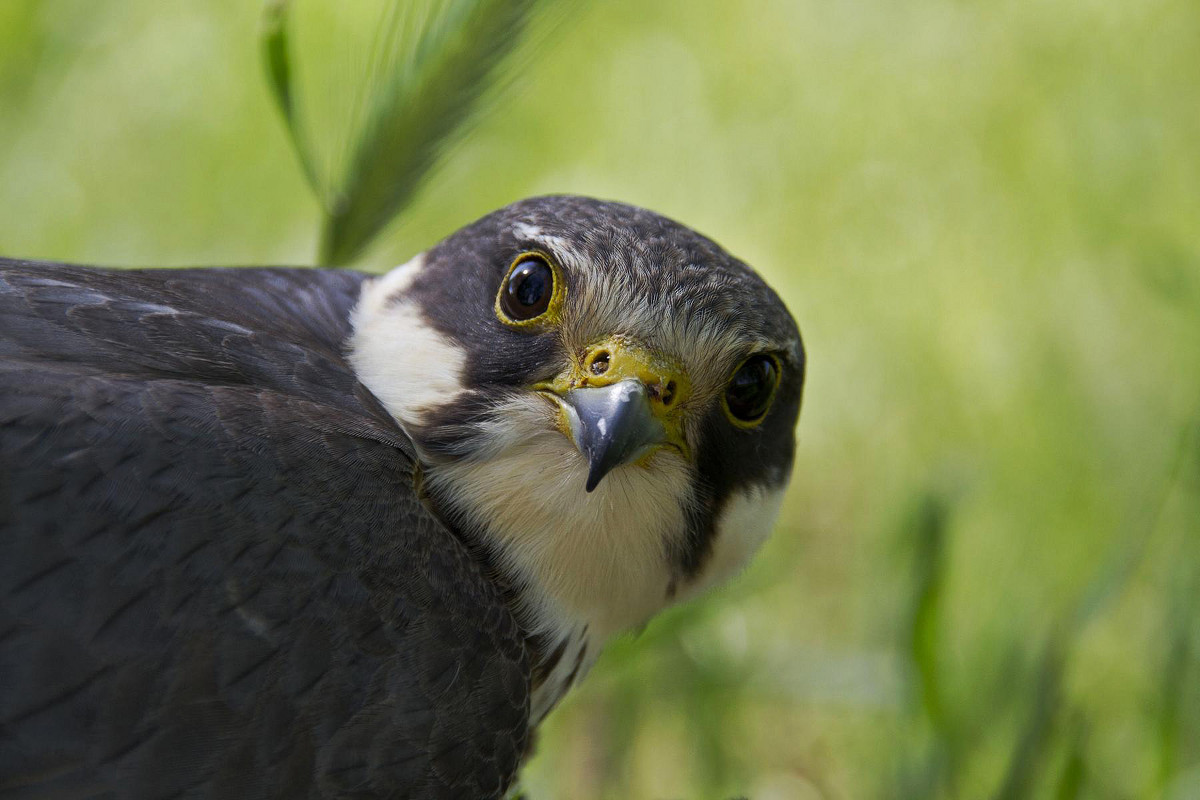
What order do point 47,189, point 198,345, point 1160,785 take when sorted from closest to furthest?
point 198,345 < point 1160,785 < point 47,189

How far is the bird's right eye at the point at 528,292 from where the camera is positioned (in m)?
2.47

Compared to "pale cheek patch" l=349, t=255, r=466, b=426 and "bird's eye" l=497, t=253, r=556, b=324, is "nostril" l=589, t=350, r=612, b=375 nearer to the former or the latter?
"bird's eye" l=497, t=253, r=556, b=324

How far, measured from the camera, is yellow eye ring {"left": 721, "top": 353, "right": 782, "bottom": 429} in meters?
2.55

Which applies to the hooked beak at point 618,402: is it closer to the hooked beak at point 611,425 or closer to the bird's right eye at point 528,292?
the hooked beak at point 611,425

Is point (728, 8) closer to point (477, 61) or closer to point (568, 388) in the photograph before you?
point (477, 61)

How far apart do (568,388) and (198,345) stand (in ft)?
2.20

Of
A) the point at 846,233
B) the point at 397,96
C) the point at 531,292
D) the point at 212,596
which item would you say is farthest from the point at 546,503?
the point at 846,233

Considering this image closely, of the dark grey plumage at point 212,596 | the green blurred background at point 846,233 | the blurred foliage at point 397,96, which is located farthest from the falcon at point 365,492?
the green blurred background at point 846,233

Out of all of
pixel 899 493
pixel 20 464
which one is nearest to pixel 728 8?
pixel 899 493

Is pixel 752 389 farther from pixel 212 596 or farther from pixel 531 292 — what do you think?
pixel 212 596

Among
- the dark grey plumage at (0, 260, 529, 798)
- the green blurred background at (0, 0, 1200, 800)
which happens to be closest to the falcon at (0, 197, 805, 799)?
the dark grey plumage at (0, 260, 529, 798)

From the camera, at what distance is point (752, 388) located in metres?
2.58

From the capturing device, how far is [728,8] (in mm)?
6746

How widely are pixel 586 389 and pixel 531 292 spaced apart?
0.84 feet
